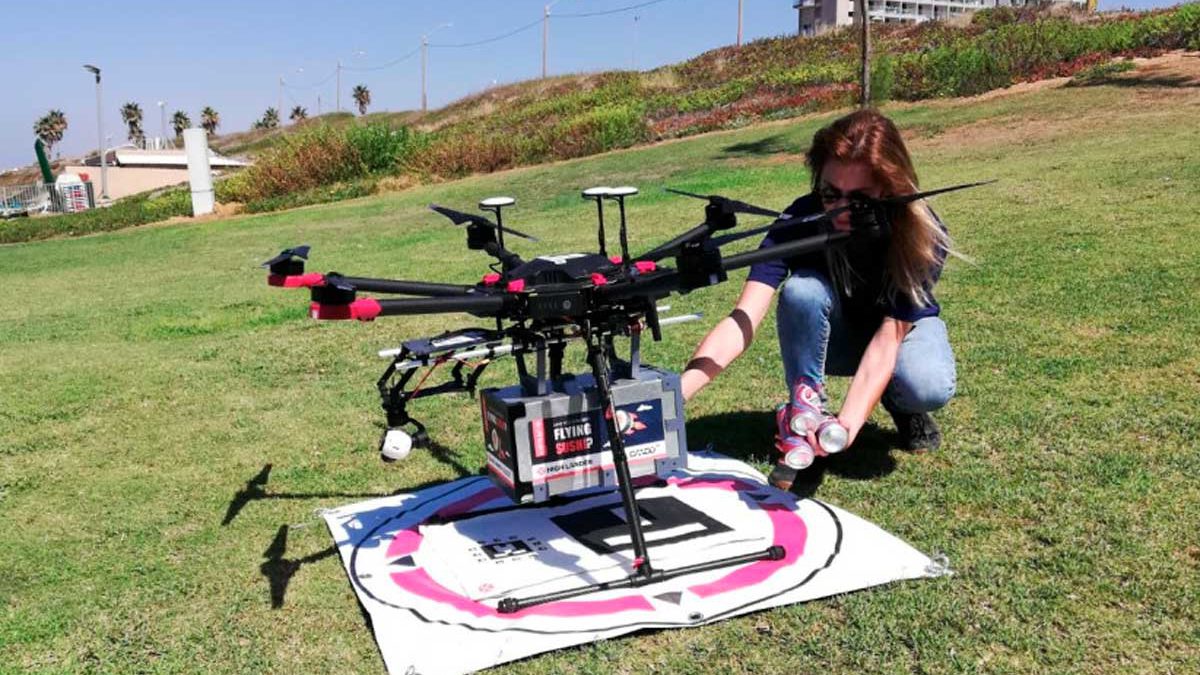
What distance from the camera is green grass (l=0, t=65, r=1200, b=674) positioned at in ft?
8.98

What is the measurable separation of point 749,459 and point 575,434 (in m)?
1.30

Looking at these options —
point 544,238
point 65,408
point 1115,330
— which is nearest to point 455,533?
point 65,408

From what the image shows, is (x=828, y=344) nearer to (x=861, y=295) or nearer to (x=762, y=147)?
(x=861, y=295)

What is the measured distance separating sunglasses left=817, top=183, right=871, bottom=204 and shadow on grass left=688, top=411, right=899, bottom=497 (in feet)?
3.21

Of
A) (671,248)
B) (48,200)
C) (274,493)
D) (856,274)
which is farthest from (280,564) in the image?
(48,200)

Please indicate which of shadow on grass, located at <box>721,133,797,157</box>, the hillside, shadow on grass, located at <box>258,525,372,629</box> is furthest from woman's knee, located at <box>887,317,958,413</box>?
the hillside

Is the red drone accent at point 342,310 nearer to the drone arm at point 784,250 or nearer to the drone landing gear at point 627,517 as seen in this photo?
the drone landing gear at point 627,517

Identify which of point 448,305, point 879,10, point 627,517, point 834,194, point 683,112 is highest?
point 879,10

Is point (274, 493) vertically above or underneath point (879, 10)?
underneath

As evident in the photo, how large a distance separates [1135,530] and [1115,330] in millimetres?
2442

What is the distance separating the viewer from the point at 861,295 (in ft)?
12.6

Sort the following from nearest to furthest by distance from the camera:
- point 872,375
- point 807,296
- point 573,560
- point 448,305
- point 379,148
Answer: point 448,305
point 573,560
point 872,375
point 807,296
point 379,148

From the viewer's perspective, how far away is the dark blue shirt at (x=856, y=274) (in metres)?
3.70

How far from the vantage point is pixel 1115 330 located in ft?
17.3
